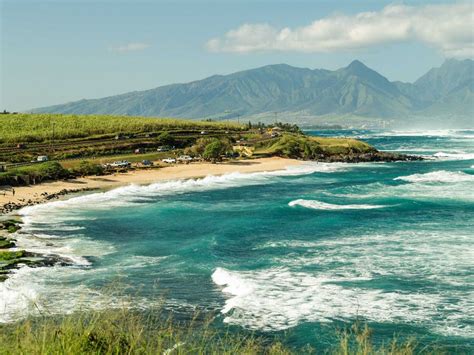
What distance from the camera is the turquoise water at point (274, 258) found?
28.9m

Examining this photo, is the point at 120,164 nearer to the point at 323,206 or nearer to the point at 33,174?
the point at 33,174

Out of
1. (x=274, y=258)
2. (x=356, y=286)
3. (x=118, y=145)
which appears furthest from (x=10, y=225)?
(x=118, y=145)

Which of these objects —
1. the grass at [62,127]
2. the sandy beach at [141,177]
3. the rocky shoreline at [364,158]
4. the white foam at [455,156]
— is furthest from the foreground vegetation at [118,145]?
the white foam at [455,156]

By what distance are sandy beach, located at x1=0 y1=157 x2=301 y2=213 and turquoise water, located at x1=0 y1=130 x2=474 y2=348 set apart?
816 centimetres

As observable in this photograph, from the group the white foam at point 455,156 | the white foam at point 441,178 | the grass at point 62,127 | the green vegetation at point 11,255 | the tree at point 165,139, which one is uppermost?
the grass at point 62,127

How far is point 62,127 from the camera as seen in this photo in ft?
490

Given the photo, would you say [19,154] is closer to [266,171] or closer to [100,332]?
[266,171]

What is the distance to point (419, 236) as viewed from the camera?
4797 centimetres

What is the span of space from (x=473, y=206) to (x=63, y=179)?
64.6 metres

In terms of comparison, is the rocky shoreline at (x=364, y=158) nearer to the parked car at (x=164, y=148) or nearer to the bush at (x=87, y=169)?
the parked car at (x=164, y=148)

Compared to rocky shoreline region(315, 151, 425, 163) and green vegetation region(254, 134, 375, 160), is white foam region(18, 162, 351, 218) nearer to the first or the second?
rocky shoreline region(315, 151, 425, 163)

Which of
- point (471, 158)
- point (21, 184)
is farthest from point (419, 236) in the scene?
point (471, 158)

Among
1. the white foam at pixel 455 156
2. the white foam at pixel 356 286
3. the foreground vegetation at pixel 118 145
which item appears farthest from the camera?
the white foam at pixel 455 156

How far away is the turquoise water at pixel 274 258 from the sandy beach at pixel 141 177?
8.16 m
